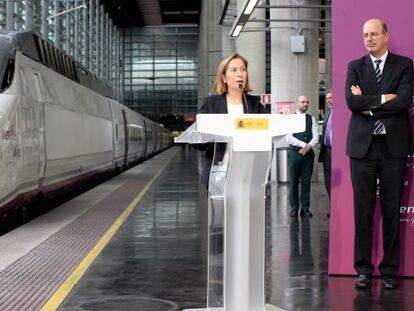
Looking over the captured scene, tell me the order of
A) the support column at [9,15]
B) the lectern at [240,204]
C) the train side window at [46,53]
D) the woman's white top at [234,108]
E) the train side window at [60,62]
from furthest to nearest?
the support column at [9,15], the train side window at [60,62], the train side window at [46,53], the woman's white top at [234,108], the lectern at [240,204]

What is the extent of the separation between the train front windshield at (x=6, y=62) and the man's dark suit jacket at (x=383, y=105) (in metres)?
6.00

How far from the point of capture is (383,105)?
5672 mm

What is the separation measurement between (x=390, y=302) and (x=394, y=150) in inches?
49.4

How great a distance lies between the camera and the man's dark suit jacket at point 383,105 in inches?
224

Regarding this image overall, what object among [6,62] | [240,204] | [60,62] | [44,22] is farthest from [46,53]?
[44,22]

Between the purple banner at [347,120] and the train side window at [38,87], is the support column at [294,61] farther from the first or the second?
the purple banner at [347,120]

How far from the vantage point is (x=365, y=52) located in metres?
6.19

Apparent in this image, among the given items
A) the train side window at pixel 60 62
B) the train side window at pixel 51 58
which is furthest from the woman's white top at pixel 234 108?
the train side window at pixel 60 62

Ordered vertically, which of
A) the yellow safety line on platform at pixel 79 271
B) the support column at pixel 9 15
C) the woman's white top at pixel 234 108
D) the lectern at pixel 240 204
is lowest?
the yellow safety line on platform at pixel 79 271

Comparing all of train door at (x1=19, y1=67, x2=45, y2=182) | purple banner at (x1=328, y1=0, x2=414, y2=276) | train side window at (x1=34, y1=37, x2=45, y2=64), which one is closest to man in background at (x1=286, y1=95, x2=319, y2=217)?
train door at (x1=19, y1=67, x2=45, y2=182)

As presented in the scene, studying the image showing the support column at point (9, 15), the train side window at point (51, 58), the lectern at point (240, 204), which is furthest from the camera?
the support column at point (9, 15)

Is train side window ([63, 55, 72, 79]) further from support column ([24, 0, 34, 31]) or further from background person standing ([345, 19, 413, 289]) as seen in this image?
support column ([24, 0, 34, 31])

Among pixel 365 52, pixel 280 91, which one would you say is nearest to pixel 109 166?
pixel 280 91

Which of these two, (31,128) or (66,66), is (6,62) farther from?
(66,66)
